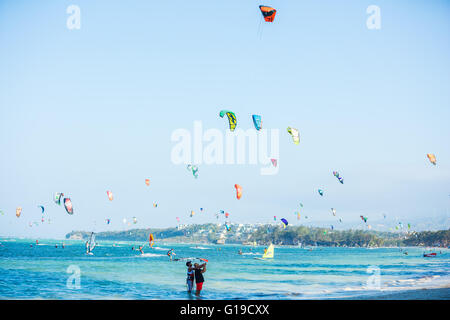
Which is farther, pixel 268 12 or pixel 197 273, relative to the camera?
pixel 268 12

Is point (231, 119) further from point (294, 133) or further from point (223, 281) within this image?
point (223, 281)

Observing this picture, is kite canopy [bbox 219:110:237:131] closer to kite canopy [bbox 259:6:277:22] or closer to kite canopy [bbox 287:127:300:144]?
kite canopy [bbox 287:127:300:144]

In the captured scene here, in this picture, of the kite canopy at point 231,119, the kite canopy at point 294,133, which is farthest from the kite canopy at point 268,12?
the kite canopy at point 294,133

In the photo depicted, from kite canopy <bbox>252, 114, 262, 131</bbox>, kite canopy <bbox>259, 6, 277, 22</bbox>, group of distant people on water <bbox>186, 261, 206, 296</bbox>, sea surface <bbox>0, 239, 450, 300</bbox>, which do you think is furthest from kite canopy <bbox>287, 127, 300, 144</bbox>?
group of distant people on water <bbox>186, 261, 206, 296</bbox>

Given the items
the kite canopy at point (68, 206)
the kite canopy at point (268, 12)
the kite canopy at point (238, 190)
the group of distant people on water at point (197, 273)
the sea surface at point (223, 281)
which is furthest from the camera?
the kite canopy at point (238, 190)

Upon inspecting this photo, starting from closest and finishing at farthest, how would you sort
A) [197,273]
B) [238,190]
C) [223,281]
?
[197,273] → [223,281] → [238,190]

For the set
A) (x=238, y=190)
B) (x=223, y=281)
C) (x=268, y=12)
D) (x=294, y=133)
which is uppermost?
(x=268, y=12)

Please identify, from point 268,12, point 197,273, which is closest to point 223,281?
point 197,273

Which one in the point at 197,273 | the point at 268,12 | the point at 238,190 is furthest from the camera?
the point at 238,190

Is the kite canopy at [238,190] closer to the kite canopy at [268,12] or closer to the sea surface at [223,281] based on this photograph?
the sea surface at [223,281]
